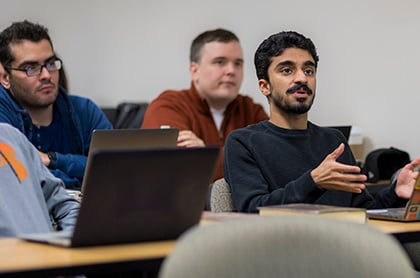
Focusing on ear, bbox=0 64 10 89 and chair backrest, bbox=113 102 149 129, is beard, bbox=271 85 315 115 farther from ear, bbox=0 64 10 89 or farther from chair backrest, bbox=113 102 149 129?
chair backrest, bbox=113 102 149 129

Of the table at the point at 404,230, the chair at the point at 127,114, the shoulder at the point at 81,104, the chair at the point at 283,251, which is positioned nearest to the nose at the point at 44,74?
the shoulder at the point at 81,104

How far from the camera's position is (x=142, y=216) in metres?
1.62

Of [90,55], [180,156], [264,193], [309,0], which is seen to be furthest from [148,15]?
[180,156]

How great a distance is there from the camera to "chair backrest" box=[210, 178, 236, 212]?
8.17 ft

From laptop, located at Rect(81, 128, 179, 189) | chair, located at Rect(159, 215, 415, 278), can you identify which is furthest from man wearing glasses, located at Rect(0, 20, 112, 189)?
chair, located at Rect(159, 215, 415, 278)

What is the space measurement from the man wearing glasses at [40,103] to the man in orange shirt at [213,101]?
1.81 feet

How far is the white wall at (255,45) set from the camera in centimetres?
409

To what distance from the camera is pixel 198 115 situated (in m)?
4.18

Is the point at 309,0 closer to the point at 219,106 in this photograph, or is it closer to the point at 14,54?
the point at 219,106

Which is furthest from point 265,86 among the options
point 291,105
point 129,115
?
point 129,115

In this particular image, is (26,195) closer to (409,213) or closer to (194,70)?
(409,213)

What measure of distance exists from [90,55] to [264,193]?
12.8 feet

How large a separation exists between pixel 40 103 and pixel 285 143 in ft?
4.62

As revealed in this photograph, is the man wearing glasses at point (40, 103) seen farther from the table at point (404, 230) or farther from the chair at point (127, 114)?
the table at point (404, 230)
